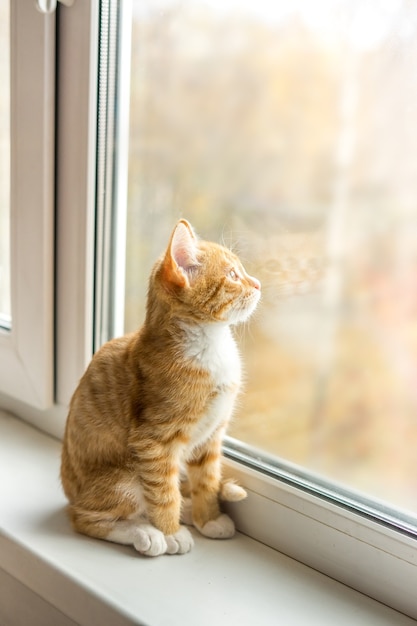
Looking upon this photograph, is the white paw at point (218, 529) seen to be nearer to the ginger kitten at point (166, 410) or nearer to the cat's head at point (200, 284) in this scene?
the ginger kitten at point (166, 410)

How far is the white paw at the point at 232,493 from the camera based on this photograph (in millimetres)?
978

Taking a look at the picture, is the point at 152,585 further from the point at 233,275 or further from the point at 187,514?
the point at 233,275

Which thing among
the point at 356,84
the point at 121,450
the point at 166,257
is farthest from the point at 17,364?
the point at 356,84

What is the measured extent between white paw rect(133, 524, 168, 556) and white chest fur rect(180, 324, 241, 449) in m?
0.12

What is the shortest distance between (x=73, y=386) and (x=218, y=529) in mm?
370

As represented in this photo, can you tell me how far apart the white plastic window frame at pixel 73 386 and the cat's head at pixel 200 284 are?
26 cm

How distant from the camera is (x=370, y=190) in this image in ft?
2.78

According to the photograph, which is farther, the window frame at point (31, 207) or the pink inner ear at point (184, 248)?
the window frame at point (31, 207)

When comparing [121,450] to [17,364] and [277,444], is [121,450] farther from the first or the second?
[17,364]

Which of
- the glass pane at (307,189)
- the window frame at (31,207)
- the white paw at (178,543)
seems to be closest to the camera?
the glass pane at (307,189)

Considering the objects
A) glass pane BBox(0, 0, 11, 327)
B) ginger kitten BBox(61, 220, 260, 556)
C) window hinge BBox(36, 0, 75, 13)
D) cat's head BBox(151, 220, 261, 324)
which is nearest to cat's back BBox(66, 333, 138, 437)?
ginger kitten BBox(61, 220, 260, 556)

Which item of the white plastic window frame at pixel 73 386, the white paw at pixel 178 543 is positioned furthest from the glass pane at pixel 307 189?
the white paw at pixel 178 543

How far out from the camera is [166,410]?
88 cm

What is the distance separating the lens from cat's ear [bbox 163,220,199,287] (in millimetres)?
845
